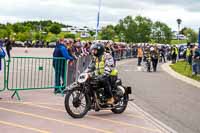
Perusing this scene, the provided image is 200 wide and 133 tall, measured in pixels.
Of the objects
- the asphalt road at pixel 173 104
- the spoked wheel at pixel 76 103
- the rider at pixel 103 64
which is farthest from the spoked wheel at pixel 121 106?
the spoked wheel at pixel 76 103

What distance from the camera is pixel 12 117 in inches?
397

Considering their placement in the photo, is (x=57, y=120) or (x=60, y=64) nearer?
(x=57, y=120)

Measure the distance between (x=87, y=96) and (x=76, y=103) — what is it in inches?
11.8

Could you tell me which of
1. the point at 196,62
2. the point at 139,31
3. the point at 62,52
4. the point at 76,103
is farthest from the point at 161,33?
the point at 76,103

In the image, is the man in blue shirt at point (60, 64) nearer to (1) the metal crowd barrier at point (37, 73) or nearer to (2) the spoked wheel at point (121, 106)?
(1) the metal crowd barrier at point (37, 73)

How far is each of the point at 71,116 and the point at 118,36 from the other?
9281cm

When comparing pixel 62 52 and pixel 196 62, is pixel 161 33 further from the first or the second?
pixel 62 52

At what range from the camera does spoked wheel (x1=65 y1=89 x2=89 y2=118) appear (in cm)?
1025

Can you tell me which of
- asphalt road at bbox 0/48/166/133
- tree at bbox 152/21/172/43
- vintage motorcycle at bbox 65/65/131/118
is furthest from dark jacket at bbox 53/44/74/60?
tree at bbox 152/21/172/43

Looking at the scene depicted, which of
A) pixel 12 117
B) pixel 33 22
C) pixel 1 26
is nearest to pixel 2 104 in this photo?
pixel 12 117

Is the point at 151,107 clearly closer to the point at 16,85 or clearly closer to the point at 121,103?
the point at 121,103

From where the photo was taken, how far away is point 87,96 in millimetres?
10500

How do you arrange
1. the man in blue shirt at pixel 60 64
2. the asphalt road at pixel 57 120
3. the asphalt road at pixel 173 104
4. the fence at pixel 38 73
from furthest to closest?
1. the man in blue shirt at pixel 60 64
2. the fence at pixel 38 73
3. the asphalt road at pixel 173 104
4. the asphalt road at pixel 57 120

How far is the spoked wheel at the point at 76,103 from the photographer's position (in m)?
10.3
